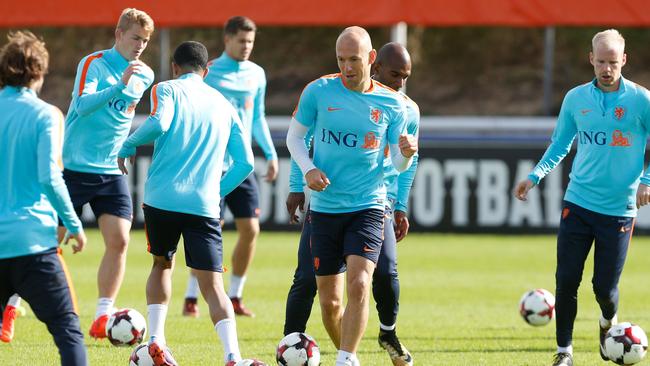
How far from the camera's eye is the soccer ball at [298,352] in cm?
743

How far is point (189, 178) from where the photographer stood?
7418mm

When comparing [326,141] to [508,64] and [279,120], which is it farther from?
[508,64]

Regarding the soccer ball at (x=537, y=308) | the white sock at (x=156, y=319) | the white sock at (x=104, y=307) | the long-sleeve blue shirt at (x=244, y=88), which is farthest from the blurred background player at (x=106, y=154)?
the soccer ball at (x=537, y=308)

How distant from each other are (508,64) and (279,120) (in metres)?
12.3

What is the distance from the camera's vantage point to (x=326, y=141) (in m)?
7.28

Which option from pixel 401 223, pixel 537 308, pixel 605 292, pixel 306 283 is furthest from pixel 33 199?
pixel 537 308

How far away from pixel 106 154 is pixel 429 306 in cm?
407

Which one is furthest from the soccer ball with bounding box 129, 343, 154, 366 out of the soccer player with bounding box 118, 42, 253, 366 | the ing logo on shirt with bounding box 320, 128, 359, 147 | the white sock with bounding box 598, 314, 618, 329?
the white sock with bounding box 598, 314, 618, 329

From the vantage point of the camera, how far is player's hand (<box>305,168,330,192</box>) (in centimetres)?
707

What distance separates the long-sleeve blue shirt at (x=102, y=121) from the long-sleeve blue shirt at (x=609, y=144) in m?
3.16

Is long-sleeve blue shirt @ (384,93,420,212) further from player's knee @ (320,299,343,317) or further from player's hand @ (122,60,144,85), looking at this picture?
player's hand @ (122,60,144,85)

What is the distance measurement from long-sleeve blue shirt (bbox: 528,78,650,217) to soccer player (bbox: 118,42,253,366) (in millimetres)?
2396

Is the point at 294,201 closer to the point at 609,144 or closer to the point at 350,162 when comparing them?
the point at 350,162

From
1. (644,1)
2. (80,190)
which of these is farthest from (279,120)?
(80,190)
